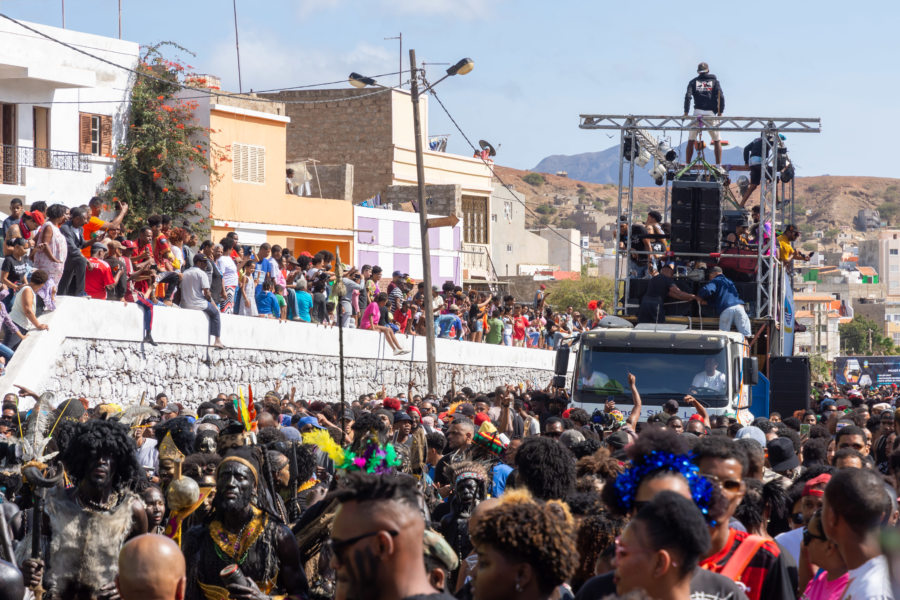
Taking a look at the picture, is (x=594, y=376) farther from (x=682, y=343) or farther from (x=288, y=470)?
(x=288, y=470)

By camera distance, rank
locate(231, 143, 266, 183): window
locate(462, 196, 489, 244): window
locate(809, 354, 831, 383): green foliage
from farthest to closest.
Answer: locate(809, 354, 831, 383): green foliage
locate(462, 196, 489, 244): window
locate(231, 143, 266, 183): window

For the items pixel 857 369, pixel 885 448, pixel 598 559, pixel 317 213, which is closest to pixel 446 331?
pixel 317 213

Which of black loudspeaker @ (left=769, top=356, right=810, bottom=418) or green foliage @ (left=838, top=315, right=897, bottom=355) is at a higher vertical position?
black loudspeaker @ (left=769, top=356, right=810, bottom=418)

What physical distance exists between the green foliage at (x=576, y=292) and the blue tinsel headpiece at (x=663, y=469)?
71726mm

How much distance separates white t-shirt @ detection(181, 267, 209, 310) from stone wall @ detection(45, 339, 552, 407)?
645 millimetres

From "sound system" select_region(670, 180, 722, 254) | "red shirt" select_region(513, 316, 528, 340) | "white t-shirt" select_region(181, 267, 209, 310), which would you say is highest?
"sound system" select_region(670, 180, 722, 254)

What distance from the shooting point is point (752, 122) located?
732 inches

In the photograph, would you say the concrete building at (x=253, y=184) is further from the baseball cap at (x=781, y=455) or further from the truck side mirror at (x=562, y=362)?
the baseball cap at (x=781, y=455)

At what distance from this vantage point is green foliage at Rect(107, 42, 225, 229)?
3084 centimetres

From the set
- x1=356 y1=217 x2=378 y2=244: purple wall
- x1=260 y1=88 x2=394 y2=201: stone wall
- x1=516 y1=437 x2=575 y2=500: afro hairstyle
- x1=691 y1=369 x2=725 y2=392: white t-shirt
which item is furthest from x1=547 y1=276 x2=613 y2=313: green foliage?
x1=516 y1=437 x2=575 y2=500: afro hairstyle

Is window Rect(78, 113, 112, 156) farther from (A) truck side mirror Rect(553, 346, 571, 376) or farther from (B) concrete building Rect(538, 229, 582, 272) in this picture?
(B) concrete building Rect(538, 229, 582, 272)

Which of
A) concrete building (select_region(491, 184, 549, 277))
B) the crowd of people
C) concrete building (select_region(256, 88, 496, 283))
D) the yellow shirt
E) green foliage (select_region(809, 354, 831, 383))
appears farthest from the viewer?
concrete building (select_region(491, 184, 549, 277))

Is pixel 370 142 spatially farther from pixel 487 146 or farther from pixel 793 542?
pixel 793 542

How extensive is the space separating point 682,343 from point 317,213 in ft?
75.0
